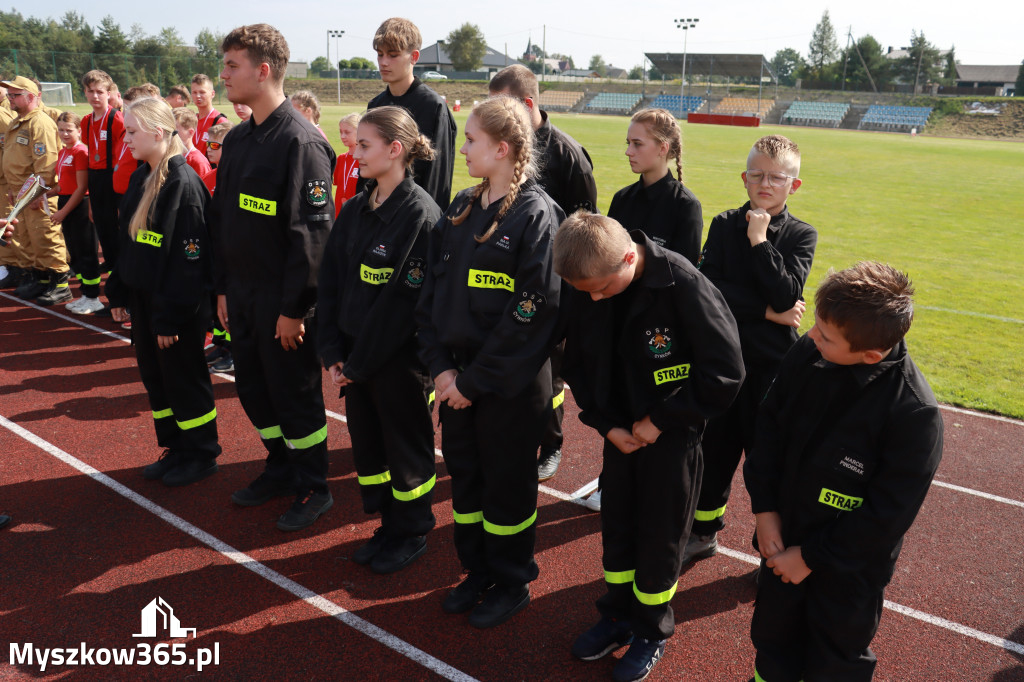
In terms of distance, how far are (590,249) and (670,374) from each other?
0.65 meters

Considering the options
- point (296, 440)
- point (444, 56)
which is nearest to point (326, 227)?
point (296, 440)

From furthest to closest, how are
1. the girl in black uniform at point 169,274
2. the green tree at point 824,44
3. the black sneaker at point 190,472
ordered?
the green tree at point 824,44, the black sneaker at point 190,472, the girl in black uniform at point 169,274

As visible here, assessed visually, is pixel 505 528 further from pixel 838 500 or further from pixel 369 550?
pixel 838 500

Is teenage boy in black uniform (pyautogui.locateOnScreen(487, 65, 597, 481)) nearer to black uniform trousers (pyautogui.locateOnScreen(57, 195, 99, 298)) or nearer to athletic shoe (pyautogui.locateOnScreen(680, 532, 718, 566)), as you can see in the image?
athletic shoe (pyautogui.locateOnScreen(680, 532, 718, 566))

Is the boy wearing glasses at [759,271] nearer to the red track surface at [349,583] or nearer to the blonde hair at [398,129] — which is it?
the red track surface at [349,583]

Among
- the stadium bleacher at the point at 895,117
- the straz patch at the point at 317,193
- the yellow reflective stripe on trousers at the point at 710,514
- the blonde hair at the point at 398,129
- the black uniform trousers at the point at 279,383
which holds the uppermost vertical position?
the stadium bleacher at the point at 895,117

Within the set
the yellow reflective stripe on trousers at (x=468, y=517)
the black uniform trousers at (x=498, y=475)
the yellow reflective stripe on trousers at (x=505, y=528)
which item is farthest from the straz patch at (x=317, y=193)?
the yellow reflective stripe on trousers at (x=505, y=528)

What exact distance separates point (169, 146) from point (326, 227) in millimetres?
1306

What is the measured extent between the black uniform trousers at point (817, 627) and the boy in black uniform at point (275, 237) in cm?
265

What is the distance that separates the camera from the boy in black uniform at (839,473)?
7.39ft

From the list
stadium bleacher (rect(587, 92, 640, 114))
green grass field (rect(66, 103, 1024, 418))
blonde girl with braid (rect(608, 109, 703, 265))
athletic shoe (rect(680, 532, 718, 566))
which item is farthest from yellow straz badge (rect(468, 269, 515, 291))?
stadium bleacher (rect(587, 92, 640, 114))

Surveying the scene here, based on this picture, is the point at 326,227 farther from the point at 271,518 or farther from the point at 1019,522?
the point at 1019,522

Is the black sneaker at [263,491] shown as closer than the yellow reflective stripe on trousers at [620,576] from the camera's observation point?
No

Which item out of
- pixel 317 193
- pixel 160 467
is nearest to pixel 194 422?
pixel 160 467
